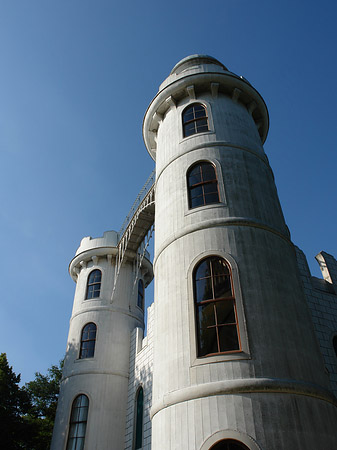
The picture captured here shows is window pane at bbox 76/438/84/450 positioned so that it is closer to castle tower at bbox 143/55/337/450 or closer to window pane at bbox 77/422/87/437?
window pane at bbox 77/422/87/437

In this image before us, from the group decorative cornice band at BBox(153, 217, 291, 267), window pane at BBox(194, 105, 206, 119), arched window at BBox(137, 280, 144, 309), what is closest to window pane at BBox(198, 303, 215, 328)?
decorative cornice band at BBox(153, 217, 291, 267)

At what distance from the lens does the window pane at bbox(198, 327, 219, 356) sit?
28.0 feet

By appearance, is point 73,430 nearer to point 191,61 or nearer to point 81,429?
point 81,429

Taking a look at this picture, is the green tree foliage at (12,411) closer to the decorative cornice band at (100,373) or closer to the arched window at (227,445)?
the decorative cornice band at (100,373)

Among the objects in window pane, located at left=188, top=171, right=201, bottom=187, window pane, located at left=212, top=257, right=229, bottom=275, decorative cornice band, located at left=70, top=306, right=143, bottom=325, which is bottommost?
window pane, located at left=212, top=257, right=229, bottom=275

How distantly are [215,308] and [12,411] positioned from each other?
23.4 metres

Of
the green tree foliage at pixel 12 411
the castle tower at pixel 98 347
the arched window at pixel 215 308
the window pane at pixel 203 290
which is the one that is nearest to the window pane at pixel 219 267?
the arched window at pixel 215 308

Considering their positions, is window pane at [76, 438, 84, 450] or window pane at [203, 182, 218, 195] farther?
window pane at [76, 438, 84, 450]

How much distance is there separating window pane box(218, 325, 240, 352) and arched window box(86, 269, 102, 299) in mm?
14592

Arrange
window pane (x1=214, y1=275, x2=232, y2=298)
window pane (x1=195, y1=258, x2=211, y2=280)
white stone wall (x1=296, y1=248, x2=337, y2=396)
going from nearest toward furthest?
window pane (x1=214, y1=275, x2=232, y2=298)
window pane (x1=195, y1=258, x2=211, y2=280)
white stone wall (x1=296, y1=248, x2=337, y2=396)

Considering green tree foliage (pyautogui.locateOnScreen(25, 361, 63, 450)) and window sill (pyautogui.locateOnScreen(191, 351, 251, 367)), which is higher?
green tree foliage (pyautogui.locateOnScreen(25, 361, 63, 450))

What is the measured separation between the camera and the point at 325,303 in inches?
→ 517

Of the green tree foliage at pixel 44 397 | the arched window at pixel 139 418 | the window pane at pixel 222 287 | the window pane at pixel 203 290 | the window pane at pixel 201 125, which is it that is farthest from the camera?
the green tree foliage at pixel 44 397

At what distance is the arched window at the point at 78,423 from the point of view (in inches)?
686
